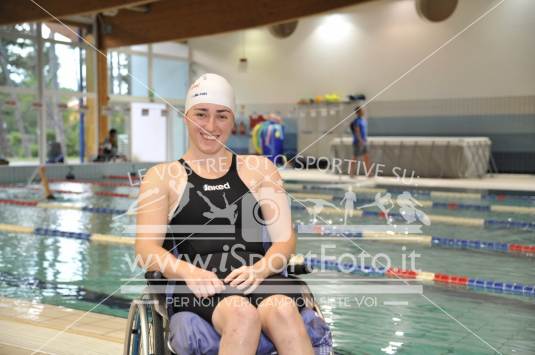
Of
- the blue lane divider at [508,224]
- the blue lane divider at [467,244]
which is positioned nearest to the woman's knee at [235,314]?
the blue lane divider at [467,244]

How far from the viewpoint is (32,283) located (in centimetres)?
420

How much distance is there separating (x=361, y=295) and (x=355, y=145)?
9.33 meters

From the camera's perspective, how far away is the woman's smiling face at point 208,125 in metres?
2.16

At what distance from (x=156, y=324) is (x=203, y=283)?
20 centimetres

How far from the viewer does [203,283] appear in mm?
1952

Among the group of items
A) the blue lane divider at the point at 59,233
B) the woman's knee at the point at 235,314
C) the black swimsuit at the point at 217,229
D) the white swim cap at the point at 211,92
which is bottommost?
the blue lane divider at the point at 59,233

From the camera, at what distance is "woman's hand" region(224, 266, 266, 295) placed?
6.45 feet

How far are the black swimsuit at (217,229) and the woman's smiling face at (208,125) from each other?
0.35 ft

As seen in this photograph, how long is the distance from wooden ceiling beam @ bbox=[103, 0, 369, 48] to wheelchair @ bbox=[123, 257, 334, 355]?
8.68 m

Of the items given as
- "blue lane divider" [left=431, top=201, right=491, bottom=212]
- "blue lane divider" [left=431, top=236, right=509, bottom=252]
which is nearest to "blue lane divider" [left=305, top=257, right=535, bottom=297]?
"blue lane divider" [left=431, top=236, right=509, bottom=252]

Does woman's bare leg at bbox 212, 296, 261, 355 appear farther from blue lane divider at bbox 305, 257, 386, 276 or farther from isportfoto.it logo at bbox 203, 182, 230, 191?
blue lane divider at bbox 305, 257, 386, 276

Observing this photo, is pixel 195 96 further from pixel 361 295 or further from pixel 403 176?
pixel 403 176

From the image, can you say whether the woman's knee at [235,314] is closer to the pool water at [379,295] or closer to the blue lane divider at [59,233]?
the pool water at [379,295]

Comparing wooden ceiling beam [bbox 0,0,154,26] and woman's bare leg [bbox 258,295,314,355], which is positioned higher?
wooden ceiling beam [bbox 0,0,154,26]
